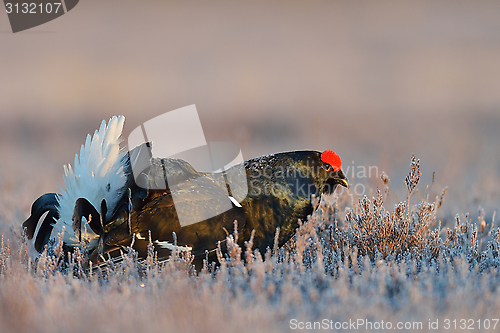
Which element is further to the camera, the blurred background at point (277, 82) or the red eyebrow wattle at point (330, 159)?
the blurred background at point (277, 82)

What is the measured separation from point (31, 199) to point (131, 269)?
398cm

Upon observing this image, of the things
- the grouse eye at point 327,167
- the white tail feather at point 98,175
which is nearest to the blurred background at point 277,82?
the grouse eye at point 327,167

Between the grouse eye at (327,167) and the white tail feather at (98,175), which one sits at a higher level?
the white tail feather at (98,175)

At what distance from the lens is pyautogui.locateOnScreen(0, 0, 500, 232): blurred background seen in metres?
8.80

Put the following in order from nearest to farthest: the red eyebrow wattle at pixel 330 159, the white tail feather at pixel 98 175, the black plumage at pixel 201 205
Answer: the black plumage at pixel 201 205
the white tail feather at pixel 98 175
the red eyebrow wattle at pixel 330 159

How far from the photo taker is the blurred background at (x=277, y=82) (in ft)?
28.9

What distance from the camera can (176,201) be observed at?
2787 mm

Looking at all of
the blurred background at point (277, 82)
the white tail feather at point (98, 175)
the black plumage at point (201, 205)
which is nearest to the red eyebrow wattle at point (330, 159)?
the black plumage at point (201, 205)

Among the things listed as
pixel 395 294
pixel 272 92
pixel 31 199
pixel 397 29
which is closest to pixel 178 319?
pixel 395 294

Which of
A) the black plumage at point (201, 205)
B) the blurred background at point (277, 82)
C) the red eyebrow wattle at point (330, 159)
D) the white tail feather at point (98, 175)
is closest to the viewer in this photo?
the black plumage at point (201, 205)

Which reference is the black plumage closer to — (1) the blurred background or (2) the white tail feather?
(2) the white tail feather

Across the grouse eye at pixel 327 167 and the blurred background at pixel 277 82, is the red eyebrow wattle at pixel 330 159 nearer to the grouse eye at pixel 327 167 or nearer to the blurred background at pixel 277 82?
the grouse eye at pixel 327 167

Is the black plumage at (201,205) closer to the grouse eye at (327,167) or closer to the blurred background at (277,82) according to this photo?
the grouse eye at (327,167)

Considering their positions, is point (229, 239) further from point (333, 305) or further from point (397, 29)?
point (397, 29)
